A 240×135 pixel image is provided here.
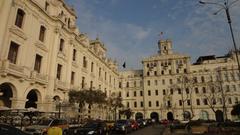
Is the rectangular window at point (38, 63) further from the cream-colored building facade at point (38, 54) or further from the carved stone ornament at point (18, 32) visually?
the carved stone ornament at point (18, 32)

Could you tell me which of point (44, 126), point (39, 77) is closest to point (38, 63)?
point (39, 77)

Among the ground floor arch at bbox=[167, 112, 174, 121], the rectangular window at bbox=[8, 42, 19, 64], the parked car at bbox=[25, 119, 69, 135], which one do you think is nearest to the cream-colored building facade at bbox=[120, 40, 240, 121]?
the ground floor arch at bbox=[167, 112, 174, 121]

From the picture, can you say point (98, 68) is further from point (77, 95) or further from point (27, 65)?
point (27, 65)

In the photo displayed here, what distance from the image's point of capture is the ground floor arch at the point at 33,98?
26.1 metres

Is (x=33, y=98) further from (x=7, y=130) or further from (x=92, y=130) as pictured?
Answer: (x=7, y=130)

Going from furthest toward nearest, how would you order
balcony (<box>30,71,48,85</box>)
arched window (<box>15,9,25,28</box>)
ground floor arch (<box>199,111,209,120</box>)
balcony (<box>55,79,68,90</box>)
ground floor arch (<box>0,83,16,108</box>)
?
ground floor arch (<box>199,111,209,120</box>)
balcony (<box>55,79,68,90</box>)
balcony (<box>30,71,48,85</box>)
arched window (<box>15,9,25,28</box>)
ground floor arch (<box>0,83,16,108</box>)

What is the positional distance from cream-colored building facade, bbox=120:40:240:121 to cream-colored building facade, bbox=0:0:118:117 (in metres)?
31.3

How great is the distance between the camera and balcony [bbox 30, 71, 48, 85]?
80.2 ft

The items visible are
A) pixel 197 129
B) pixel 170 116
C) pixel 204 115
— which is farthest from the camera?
pixel 170 116

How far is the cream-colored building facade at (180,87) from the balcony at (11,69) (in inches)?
1779

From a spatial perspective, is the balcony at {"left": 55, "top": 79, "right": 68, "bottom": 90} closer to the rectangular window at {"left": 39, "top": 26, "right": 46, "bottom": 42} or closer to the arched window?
the rectangular window at {"left": 39, "top": 26, "right": 46, "bottom": 42}

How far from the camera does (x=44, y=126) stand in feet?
55.2

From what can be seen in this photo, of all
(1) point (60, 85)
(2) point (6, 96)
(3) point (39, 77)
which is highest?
(3) point (39, 77)

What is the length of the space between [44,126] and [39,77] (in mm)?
10320
